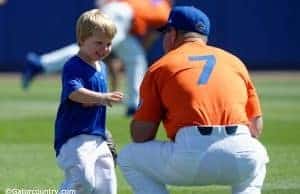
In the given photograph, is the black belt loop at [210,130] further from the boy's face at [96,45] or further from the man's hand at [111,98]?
the boy's face at [96,45]

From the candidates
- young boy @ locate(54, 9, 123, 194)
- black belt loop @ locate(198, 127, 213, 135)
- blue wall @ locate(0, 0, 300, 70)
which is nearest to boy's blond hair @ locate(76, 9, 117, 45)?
young boy @ locate(54, 9, 123, 194)

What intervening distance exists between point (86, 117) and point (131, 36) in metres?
9.14

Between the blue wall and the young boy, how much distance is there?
756 inches

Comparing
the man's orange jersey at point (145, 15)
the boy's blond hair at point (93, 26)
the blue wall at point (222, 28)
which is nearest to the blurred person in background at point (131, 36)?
the man's orange jersey at point (145, 15)

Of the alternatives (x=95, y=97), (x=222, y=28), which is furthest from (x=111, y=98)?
(x=222, y=28)

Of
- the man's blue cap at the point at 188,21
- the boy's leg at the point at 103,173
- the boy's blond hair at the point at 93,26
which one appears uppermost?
the man's blue cap at the point at 188,21

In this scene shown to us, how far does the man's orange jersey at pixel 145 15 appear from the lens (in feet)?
55.1

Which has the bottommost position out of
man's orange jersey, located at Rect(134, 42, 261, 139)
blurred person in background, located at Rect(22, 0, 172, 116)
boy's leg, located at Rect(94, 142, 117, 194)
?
blurred person in background, located at Rect(22, 0, 172, 116)

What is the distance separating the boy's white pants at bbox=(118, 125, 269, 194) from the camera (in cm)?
703

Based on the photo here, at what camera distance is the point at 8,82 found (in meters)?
24.8

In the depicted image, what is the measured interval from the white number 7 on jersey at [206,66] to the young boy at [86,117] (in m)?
0.68

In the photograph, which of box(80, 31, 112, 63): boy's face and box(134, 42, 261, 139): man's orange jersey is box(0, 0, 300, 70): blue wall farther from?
box(134, 42, 261, 139): man's orange jersey

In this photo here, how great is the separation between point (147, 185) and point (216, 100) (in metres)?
0.67

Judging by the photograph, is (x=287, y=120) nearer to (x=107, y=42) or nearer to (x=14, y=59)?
(x=107, y=42)
